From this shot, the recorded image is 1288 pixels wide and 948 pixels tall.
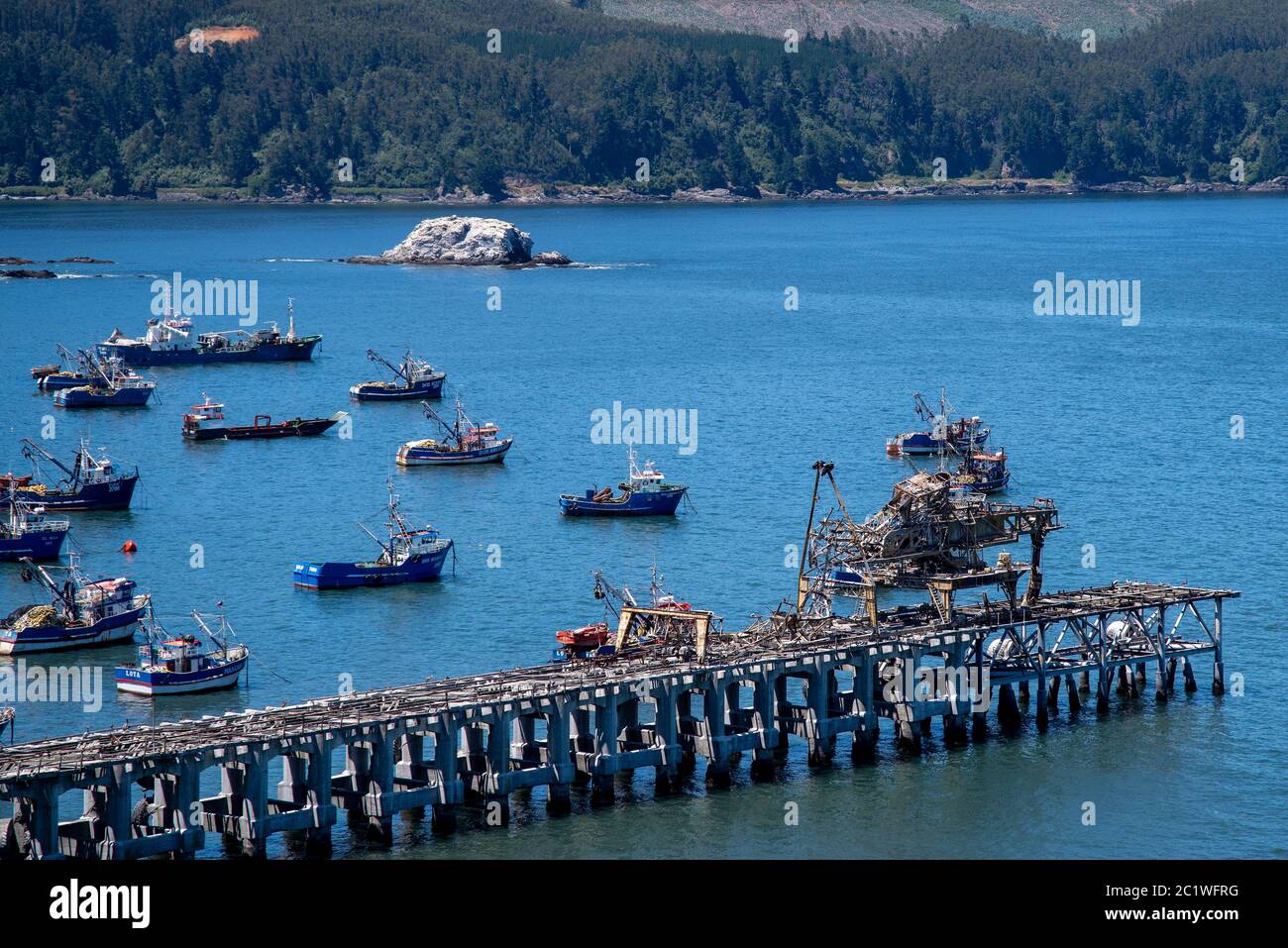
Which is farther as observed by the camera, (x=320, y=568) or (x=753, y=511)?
(x=753, y=511)

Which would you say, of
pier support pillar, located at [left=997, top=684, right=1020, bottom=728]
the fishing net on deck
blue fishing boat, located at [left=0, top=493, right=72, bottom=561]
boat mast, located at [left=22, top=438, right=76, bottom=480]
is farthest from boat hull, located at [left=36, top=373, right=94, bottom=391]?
pier support pillar, located at [left=997, top=684, right=1020, bottom=728]

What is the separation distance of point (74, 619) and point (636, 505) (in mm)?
36310

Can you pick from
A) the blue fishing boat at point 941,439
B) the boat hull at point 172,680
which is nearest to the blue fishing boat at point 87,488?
the boat hull at point 172,680

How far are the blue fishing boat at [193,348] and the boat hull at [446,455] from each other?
6117 cm

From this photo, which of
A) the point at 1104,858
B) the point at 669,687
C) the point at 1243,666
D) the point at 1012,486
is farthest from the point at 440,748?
the point at 1012,486

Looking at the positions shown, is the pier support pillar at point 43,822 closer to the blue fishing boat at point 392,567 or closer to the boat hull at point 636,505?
the blue fishing boat at point 392,567

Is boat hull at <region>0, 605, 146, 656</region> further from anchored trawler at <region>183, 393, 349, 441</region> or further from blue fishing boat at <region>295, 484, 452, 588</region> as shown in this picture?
anchored trawler at <region>183, 393, 349, 441</region>

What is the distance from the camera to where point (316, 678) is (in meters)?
84.2

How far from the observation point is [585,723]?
227ft

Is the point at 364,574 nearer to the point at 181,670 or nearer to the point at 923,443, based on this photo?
the point at 181,670

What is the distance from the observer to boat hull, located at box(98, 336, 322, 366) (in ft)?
626

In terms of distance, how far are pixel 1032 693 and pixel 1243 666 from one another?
9.38 m
